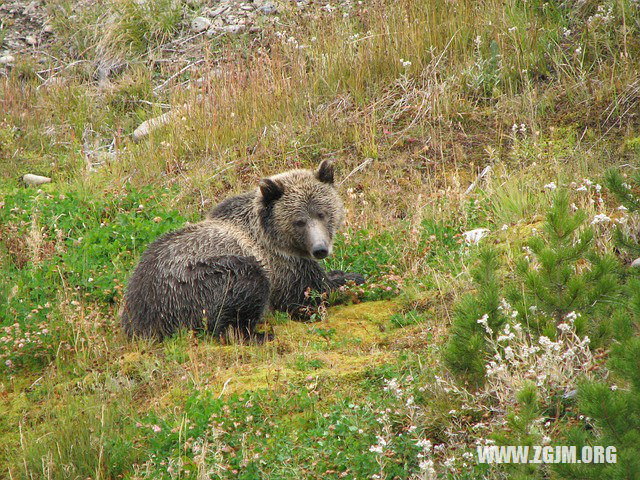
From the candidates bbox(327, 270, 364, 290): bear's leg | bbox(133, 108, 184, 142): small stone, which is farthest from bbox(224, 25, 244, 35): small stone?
bbox(327, 270, 364, 290): bear's leg

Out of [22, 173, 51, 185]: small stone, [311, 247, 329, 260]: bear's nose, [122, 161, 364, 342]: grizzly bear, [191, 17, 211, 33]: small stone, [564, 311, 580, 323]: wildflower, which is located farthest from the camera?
[191, 17, 211, 33]: small stone

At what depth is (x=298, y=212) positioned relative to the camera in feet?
23.5

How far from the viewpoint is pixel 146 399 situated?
5.59m

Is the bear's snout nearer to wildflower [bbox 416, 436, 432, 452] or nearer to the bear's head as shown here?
the bear's head

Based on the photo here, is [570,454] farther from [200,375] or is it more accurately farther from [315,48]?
[315,48]

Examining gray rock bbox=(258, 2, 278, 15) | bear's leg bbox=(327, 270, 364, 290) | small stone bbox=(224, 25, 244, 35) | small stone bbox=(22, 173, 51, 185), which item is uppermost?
gray rock bbox=(258, 2, 278, 15)

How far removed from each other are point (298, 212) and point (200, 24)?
7167 mm

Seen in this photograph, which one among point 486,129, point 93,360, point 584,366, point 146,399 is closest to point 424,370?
point 584,366

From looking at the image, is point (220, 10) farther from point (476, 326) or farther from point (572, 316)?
point (572, 316)

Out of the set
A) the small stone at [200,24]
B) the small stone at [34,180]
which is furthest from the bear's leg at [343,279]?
the small stone at [200,24]

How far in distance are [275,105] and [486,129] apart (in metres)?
2.85

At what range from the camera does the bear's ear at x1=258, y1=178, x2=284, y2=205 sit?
711 cm

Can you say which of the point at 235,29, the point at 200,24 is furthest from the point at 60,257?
the point at 200,24

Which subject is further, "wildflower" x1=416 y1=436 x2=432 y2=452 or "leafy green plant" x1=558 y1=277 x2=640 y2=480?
"wildflower" x1=416 y1=436 x2=432 y2=452
